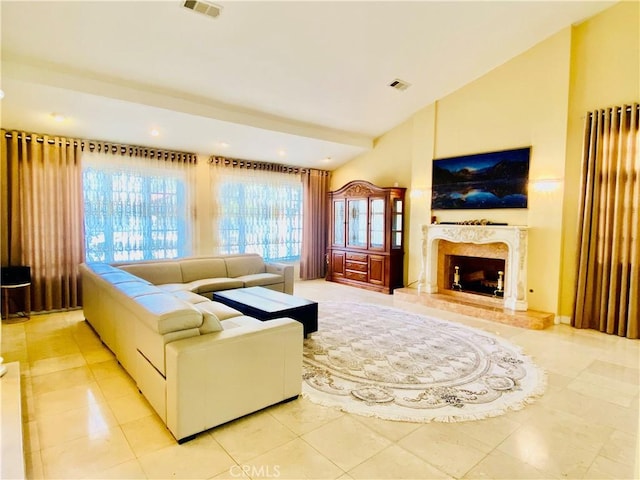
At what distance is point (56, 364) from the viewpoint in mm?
3244

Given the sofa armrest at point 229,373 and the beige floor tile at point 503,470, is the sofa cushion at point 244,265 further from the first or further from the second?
the beige floor tile at point 503,470

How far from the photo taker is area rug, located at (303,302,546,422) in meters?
2.61

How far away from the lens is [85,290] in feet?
14.1

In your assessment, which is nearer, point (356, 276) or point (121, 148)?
point (121, 148)

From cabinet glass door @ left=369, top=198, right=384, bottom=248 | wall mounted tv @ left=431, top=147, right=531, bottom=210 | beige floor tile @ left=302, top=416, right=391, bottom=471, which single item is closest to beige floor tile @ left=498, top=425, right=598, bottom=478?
beige floor tile @ left=302, top=416, right=391, bottom=471

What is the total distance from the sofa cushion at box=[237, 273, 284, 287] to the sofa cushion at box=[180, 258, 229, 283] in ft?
1.18

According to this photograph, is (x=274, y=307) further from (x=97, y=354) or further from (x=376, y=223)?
(x=376, y=223)

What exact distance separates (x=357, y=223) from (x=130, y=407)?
526 centimetres

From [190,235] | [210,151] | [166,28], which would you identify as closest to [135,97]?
[166,28]

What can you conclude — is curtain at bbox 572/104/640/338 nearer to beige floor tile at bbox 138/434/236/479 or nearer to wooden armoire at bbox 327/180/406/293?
wooden armoire at bbox 327/180/406/293

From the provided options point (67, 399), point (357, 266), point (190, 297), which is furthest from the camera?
point (357, 266)

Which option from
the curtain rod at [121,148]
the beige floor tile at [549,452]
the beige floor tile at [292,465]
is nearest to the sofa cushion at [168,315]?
the beige floor tile at [292,465]

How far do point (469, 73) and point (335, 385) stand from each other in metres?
4.80

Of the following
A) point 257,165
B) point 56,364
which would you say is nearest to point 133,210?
point 257,165
